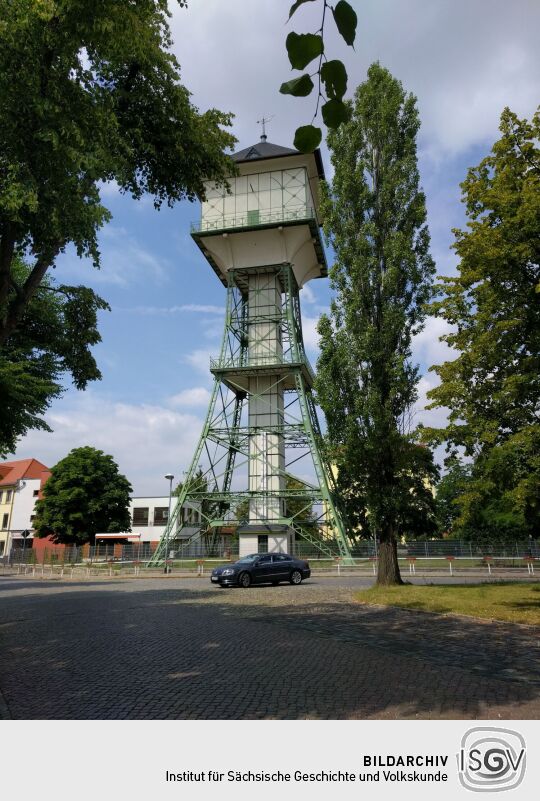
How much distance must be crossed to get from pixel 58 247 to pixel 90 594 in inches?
589

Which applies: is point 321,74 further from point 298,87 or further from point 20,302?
point 20,302

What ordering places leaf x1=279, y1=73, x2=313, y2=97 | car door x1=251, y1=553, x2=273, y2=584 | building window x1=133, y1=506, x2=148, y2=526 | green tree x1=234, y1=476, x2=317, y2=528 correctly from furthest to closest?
building window x1=133, y1=506, x2=148, y2=526 → green tree x1=234, y1=476, x2=317, y2=528 → car door x1=251, y1=553, x2=273, y2=584 → leaf x1=279, y1=73, x2=313, y2=97

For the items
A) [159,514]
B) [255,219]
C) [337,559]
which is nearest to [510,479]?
[337,559]

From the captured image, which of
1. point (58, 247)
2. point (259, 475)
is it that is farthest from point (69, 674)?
point (259, 475)

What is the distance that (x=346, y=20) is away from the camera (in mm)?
2109

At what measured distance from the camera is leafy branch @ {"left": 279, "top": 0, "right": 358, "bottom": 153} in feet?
6.87

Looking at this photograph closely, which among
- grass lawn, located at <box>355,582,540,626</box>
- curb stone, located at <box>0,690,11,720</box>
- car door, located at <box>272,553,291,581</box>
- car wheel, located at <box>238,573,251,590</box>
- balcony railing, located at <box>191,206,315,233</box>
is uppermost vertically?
balcony railing, located at <box>191,206,315,233</box>

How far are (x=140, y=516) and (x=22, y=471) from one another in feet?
52.6

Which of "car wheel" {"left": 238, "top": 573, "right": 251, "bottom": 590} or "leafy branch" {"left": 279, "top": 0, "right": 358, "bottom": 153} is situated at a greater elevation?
"leafy branch" {"left": 279, "top": 0, "right": 358, "bottom": 153}

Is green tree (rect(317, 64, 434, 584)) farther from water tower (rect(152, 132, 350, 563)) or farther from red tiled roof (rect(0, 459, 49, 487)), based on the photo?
red tiled roof (rect(0, 459, 49, 487))

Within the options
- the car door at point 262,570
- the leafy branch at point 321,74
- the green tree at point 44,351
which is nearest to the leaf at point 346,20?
the leafy branch at point 321,74

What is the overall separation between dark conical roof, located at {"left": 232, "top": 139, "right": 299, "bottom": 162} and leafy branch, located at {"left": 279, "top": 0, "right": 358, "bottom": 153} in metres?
40.1
